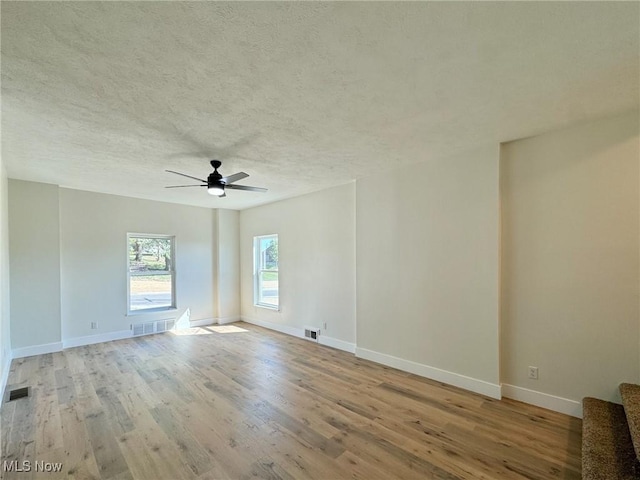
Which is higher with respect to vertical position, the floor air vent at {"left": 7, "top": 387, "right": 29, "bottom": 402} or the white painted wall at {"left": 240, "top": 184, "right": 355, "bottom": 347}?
the white painted wall at {"left": 240, "top": 184, "right": 355, "bottom": 347}

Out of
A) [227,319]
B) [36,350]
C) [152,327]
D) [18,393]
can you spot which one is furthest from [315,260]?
[36,350]

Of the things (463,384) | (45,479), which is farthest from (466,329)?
(45,479)

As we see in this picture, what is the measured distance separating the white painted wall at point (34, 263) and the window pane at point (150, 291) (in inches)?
45.9

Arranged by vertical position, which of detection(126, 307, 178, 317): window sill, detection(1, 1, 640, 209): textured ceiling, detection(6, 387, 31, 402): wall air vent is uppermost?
detection(1, 1, 640, 209): textured ceiling

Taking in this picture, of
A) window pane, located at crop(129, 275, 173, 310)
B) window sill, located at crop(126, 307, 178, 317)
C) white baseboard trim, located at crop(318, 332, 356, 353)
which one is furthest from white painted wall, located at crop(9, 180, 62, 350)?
white baseboard trim, located at crop(318, 332, 356, 353)

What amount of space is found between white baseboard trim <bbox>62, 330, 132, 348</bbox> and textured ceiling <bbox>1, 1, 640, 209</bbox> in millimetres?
3144

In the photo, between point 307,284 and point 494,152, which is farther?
Result: point 307,284

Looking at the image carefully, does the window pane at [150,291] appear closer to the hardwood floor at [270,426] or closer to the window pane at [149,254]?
the window pane at [149,254]

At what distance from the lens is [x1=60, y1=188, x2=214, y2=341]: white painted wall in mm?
4953

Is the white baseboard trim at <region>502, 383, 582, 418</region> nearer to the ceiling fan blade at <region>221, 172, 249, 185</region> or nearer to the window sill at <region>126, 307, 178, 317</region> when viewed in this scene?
the ceiling fan blade at <region>221, 172, 249, 185</region>

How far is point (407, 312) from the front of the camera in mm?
3771

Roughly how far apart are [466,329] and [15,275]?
6.29 meters

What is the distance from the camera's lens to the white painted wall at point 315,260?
468cm

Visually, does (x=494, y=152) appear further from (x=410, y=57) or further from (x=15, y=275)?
(x=15, y=275)
